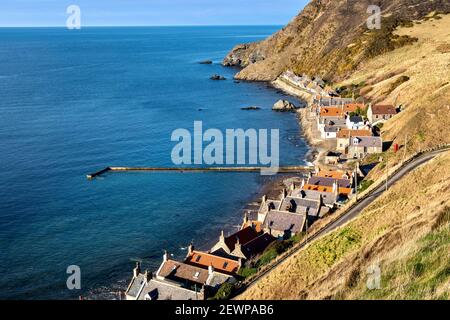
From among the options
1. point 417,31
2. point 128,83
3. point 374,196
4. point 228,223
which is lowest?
point 228,223

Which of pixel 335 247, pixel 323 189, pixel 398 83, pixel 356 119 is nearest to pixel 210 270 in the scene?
pixel 335 247

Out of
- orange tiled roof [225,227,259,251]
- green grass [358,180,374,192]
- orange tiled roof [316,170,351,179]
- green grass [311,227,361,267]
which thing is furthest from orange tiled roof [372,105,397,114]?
green grass [311,227,361,267]

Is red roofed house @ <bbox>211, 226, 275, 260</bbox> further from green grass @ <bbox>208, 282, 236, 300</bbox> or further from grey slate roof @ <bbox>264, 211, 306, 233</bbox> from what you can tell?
green grass @ <bbox>208, 282, 236, 300</bbox>

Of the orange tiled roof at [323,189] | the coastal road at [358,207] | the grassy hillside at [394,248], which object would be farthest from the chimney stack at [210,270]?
the orange tiled roof at [323,189]

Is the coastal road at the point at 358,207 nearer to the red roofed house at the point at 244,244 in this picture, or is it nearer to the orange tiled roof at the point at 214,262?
the orange tiled roof at the point at 214,262

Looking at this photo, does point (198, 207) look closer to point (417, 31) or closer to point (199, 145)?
point (199, 145)

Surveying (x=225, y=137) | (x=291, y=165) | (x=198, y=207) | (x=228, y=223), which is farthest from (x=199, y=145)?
(x=228, y=223)

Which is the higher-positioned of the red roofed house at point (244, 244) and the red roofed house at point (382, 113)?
the red roofed house at point (382, 113)
